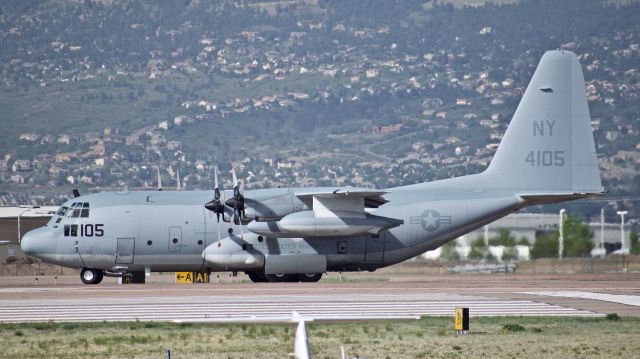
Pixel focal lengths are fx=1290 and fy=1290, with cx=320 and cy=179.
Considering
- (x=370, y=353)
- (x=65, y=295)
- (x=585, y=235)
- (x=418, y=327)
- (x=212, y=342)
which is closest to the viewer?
(x=370, y=353)

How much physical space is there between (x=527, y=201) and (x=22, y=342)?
24.8 m

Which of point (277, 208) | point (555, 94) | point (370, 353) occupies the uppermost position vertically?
point (555, 94)

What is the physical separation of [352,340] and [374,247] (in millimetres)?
17891

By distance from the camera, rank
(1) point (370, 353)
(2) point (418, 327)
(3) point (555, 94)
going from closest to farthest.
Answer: (1) point (370, 353) < (2) point (418, 327) < (3) point (555, 94)

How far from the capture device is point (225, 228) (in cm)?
4828

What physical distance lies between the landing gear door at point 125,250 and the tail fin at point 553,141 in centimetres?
1424

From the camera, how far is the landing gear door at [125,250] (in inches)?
1893

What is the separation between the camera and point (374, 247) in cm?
4897

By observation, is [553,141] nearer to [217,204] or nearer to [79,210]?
[217,204]

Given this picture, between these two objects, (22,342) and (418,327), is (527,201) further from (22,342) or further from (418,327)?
(22,342)

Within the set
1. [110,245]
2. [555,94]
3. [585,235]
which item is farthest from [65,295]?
[585,235]

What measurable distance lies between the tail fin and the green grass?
16.0m

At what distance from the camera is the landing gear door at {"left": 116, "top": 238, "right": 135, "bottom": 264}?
1893 inches

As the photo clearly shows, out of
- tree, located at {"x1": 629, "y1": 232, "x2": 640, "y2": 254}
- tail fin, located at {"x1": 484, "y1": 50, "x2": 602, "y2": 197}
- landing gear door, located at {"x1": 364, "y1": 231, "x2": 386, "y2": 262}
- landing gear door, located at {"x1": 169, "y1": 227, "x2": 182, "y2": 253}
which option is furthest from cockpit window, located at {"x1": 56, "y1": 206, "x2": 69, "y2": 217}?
tree, located at {"x1": 629, "y1": 232, "x2": 640, "y2": 254}
